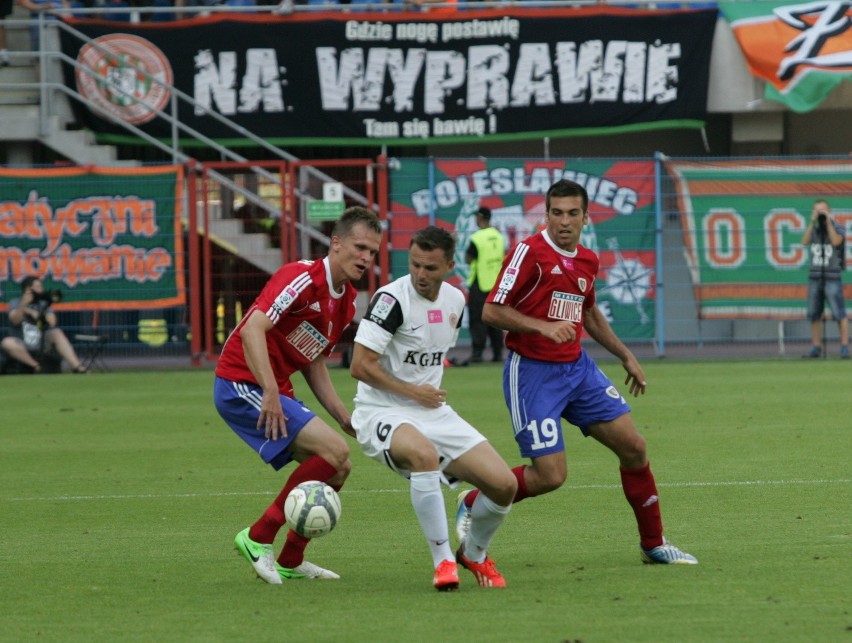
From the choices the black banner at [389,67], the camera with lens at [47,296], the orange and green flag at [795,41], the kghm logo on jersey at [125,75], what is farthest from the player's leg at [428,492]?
the orange and green flag at [795,41]

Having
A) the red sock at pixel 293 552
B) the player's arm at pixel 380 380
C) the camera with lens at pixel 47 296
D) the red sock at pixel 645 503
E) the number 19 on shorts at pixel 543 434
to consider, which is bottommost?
the camera with lens at pixel 47 296

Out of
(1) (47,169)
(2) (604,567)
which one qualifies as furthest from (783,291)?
(2) (604,567)

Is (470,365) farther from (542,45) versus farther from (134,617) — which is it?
(134,617)

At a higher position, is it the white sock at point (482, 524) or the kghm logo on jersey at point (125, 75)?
the kghm logo on jersey at point (125, 75)

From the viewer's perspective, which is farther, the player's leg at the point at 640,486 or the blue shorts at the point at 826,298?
the blue shorts at the point at 826,298

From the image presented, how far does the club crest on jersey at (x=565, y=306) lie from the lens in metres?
7.55

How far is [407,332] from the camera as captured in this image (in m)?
6.91

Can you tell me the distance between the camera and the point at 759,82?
22922 mm

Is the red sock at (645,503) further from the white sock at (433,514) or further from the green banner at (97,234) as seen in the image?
the green banner at (97,234)

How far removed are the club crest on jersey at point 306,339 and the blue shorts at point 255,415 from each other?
0.85 ft

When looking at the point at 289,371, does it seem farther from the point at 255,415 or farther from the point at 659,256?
the point at 659,256

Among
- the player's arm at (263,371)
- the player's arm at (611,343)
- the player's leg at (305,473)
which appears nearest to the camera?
the player's arm at (263,371)

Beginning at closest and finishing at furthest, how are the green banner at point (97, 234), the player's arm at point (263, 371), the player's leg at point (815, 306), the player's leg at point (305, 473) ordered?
1. the player's arm at point (263, 371)
2. the player's leg at point (305, 473)
3. the player's leg at point (815, 306)
4. the green banner at point (97, 234)

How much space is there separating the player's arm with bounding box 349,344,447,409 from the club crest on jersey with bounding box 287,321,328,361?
556mm
